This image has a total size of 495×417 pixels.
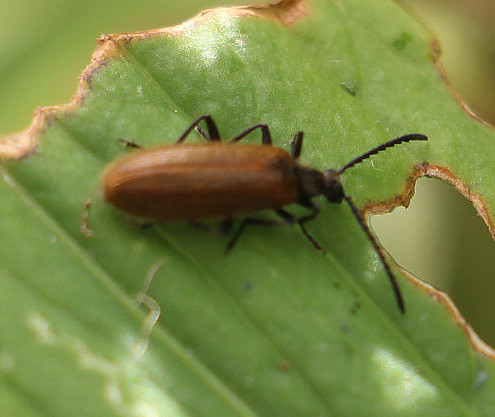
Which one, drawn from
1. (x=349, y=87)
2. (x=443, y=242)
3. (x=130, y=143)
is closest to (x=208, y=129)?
(x=130, y=143)

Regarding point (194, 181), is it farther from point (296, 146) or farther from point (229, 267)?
point (296, 146)

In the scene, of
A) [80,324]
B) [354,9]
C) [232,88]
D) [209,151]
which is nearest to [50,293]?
[80,324]

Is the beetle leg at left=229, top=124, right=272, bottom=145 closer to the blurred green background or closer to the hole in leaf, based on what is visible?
the blurred green background

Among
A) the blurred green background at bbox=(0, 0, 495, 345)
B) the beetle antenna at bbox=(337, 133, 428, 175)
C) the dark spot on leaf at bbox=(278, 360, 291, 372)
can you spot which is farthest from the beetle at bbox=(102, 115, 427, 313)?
the blurred green background at bbox=(0, 0, 495, 345)

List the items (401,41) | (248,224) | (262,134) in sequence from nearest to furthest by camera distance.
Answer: (248,224), (262,134), (401,41)

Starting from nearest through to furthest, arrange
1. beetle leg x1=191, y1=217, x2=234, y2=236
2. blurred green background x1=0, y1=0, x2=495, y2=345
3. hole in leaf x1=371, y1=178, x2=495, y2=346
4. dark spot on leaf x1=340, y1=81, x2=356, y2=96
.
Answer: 1. beetle leg x1=191, y1=217, x2=234, y2=236
2. dark spot on leaf x1=340, y1=81, x2=356, y2=96
3. blurred green background x1=0, y1=0, x2=495, y2=345
4. hole in leaf x1=371, y1=178, x2=495, y2=346


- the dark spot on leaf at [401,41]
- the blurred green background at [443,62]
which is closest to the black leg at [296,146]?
the dark spot on leaf at [401,41]
